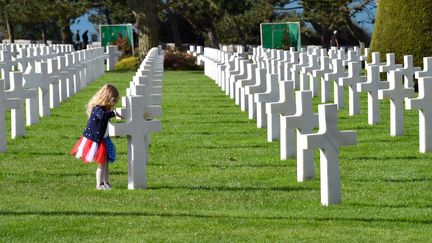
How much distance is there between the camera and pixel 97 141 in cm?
1211

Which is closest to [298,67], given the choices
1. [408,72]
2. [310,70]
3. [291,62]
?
[291,62]

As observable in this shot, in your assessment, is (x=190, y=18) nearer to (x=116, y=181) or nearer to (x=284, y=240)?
(x=116, y=181)

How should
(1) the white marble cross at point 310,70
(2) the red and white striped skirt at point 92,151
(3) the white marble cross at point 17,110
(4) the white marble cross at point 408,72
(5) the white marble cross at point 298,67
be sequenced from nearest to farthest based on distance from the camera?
(2) the red and white striped skirt at point 92,151 → (3) the white marble cross at point 17,110 → (4) the white marble cross at point 408,72 → (1) the white marble cross at point 310,70 → (5) the white marble cross at point 298,67

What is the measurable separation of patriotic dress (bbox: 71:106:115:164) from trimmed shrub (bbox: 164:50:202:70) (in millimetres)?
33037

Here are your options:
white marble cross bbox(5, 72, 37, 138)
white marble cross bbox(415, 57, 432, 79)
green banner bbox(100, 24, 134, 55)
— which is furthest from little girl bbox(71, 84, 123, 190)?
green banner bbox(100, 24, 134, 55)

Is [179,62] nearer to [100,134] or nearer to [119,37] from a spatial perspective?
[119,37]

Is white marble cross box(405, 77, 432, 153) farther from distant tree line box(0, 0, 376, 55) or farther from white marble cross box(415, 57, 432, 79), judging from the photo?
distant tree line box(0, 0, 376, 55)

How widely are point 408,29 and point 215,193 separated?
14973 millimetres

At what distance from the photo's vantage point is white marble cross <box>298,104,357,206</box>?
10570 mm

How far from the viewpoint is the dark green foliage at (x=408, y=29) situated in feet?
84.8

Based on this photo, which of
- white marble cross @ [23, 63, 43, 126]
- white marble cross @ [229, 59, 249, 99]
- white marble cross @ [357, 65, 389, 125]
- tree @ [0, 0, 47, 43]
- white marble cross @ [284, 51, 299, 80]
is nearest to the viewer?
white marble cross @ [357, 65, 389, 125]

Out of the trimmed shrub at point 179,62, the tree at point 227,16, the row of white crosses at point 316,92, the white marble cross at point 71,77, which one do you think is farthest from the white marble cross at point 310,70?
the tree at point 227,16

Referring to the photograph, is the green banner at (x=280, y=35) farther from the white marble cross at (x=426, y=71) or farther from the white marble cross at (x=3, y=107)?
the white marble cross at (x=3, y=107)

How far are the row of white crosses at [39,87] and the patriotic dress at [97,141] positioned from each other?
3.39m
